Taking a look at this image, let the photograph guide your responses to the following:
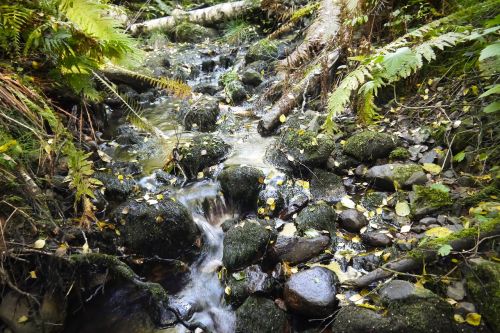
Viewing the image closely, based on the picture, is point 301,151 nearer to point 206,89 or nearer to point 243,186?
point 243,186

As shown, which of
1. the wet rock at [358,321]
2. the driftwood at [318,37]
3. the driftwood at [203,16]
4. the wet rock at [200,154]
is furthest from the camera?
the driftwood at [203,16]

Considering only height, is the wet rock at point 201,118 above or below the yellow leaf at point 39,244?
below

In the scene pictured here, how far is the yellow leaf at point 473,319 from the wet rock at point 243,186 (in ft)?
6.62

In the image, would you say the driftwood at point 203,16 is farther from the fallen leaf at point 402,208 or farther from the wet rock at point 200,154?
the fallen leaf at point 402,208

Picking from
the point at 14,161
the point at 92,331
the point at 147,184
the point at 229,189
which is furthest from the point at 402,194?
the point at 14,161

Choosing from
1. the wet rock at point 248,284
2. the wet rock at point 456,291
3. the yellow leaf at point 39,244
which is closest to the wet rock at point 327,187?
the wet rock at point 248,284

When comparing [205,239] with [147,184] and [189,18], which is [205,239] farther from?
[189,18]

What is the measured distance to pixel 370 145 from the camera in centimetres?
330

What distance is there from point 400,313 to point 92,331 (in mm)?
2277

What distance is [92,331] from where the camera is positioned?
251 centimetres

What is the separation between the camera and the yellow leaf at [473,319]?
5.98 ft

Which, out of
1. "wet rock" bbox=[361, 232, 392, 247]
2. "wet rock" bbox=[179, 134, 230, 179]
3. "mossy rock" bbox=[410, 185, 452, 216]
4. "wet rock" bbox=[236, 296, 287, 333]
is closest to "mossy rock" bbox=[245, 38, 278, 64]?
"wet rock" bbox=[179, 134, 230, 179]

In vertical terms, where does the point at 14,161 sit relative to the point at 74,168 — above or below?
above

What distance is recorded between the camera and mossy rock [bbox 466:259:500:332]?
5.81 feet
